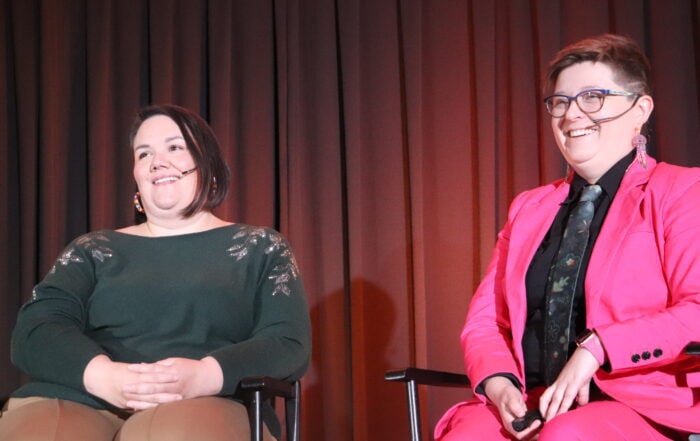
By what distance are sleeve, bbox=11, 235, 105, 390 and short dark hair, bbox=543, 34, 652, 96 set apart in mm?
1411

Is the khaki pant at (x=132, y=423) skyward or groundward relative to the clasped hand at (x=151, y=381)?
groundward

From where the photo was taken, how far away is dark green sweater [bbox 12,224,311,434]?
2.27 meters

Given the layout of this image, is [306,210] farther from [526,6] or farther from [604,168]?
[604,168]

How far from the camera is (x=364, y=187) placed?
3600 mm

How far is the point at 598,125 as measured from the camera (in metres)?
2.23

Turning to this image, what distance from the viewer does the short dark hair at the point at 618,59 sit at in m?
2.25

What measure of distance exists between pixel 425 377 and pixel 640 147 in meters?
0.78

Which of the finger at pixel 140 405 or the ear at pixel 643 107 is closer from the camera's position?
the finger at pixel 140 405

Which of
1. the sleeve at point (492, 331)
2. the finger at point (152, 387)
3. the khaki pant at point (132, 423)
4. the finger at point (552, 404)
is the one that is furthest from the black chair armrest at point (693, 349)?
the finger at point (152, 387)

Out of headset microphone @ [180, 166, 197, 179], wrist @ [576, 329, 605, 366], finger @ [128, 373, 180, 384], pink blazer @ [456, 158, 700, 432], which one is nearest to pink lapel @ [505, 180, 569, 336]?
pink blazer @ [456, 158, 700, 432]

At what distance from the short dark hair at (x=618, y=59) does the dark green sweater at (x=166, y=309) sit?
96cm

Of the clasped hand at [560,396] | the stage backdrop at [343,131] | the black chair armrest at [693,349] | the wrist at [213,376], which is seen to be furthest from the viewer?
the stage backdrop at [343,131]

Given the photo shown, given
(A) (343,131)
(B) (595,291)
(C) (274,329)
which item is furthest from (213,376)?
(A) (343,131)

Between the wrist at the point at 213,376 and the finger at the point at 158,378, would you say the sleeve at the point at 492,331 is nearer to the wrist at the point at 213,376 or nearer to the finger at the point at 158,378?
the wrist at the point at 213,376
